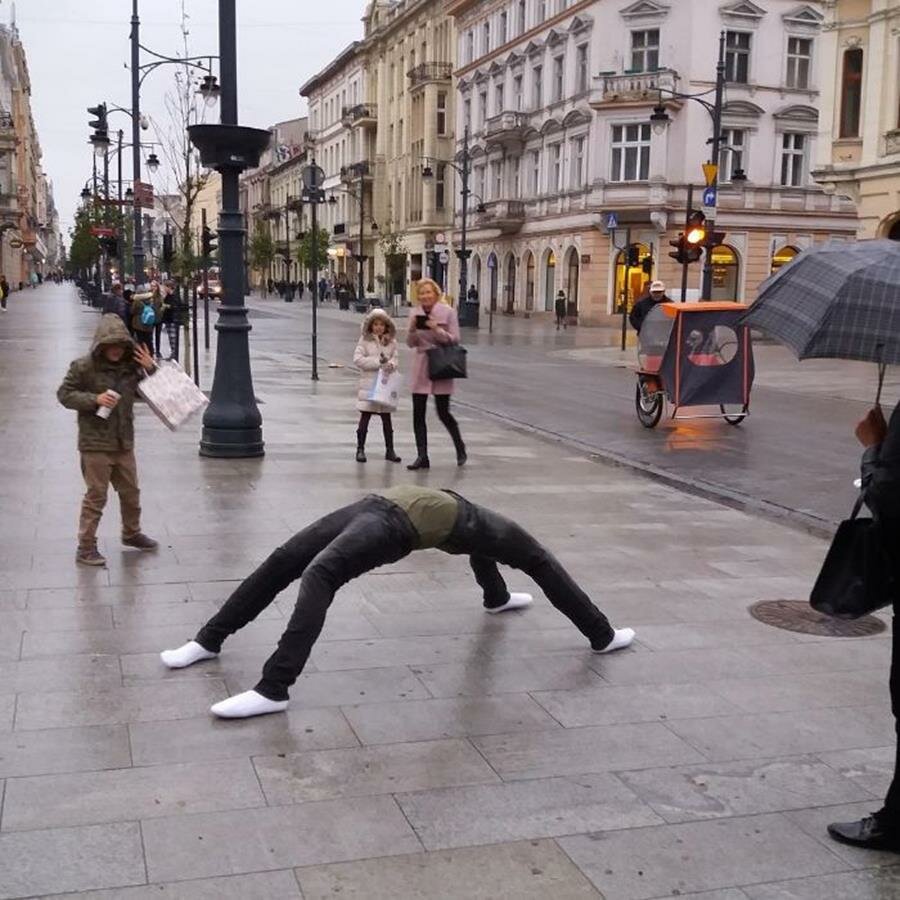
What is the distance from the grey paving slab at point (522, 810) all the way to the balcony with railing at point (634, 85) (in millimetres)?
45428

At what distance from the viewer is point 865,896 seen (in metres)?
3.53

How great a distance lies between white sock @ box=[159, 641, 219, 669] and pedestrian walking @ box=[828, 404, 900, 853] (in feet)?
9.20

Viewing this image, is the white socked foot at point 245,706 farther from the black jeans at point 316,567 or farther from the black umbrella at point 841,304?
the black umbrella at point 841,304

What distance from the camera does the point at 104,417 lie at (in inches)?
284

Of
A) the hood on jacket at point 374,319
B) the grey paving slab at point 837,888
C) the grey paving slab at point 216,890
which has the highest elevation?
the hood on jacket at point 374,319

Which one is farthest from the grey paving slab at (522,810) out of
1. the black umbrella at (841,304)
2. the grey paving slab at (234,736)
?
the black umbrella at (841,304)

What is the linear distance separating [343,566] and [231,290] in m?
7.06

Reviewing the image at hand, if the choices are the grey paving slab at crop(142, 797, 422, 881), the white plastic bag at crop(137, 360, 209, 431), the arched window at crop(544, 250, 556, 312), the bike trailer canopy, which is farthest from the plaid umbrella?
the arched window at crop(544, 250, 556, 312)

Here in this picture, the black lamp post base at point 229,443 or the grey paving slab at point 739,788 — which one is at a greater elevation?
the black lamp post base at point 229,443

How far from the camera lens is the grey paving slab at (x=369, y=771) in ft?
13.5

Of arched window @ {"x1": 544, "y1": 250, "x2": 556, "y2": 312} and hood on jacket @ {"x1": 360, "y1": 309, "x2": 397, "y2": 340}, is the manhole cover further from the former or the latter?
arched window @ {"x1": 544, "y1": 250, "x2": 556, "y2": 312}

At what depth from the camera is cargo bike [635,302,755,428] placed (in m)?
15.2

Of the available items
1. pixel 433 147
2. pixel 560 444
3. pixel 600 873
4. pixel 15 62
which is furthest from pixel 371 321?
pixel 15 62

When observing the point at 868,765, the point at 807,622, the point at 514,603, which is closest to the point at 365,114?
the point at 514,603
